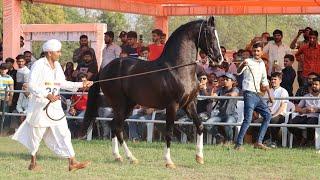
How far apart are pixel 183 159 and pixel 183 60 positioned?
1.67 meters

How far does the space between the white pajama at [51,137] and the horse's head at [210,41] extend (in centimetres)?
287

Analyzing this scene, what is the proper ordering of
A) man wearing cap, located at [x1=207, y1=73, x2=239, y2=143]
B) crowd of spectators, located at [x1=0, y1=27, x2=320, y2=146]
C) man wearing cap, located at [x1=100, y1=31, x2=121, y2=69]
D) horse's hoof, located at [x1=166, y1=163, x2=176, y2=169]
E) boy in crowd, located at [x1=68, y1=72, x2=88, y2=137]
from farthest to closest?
man wearing cap, located at [x1=100, y1=31, x2=121, y2=69] < boy in crowd, located at [x1=68, y1=72, x2=88, y2=137] < man wearing cap, located at [x1=207, y1=73, x2=239, y2=143] < crowd of spectators, located at [x1=0, y1=27, x2=320, y2=146] < horse's hoof, located at [x1=166, y1=163, x2=176, y2=169]

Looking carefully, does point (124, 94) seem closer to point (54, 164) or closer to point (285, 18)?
point (54, 164)

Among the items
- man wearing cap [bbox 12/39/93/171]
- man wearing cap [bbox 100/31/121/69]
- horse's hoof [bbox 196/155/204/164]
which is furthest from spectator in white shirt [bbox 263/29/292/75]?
man wearing cap [bbox 12/39/93/171]

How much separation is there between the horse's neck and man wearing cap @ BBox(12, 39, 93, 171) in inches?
76.3

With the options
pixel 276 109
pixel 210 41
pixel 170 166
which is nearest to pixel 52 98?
pixel 170 166

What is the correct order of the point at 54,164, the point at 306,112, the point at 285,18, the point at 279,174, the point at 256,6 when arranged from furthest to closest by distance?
the point at 285,18 → the point at 256,6 → the point at 306,112 → the point at 54,164 → the point at 279,174

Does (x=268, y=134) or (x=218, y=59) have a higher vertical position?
(x=218, y=59)

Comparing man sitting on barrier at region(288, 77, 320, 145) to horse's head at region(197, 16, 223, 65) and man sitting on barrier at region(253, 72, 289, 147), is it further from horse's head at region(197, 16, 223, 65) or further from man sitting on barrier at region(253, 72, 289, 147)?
horse's head at region(197, 16, 223, 65)

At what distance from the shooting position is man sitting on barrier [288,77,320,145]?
14.7 metres

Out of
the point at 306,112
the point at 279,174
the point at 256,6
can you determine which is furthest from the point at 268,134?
the point at 256,6

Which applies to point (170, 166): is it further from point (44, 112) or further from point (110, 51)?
point (110, 51)

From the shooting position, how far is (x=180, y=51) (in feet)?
41.6

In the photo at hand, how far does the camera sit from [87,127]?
14039mm
